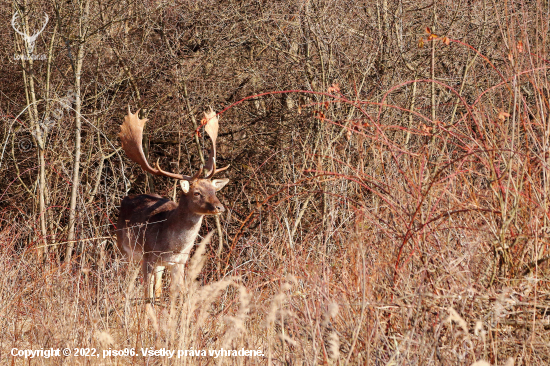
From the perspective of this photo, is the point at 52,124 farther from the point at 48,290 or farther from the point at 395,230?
the point at 395,230

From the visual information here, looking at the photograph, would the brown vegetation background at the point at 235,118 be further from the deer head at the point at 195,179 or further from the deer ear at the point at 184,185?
the deer ear at the point at 184,185

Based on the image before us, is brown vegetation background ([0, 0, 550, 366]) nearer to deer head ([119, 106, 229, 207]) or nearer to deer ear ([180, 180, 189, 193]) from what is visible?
deer head ([119, 106, 229, 207])

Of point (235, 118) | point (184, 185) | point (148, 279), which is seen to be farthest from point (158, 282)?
point (235, 118)

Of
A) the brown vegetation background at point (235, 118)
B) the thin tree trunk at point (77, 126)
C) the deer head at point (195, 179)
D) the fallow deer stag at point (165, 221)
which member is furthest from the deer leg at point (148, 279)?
the thin tree trunk at point (77, 126)

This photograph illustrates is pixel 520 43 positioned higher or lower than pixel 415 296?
higher

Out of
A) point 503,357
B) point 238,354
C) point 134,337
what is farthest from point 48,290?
point 503,357

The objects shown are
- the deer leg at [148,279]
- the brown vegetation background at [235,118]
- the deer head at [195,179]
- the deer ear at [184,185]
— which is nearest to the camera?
the brown vegetation background at [235,118]

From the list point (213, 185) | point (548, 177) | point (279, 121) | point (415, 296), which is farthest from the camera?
point (279, 121)

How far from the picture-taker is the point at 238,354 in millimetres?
3215

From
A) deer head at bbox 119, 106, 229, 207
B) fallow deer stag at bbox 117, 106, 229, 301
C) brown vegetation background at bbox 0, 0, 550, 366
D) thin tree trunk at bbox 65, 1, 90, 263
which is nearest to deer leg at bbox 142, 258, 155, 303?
fallow deer stag at bbox 117, 106, 229, 301

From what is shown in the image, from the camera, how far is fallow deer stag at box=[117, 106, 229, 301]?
226 inches

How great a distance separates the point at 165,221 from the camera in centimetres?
612

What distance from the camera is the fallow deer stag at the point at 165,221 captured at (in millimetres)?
5738

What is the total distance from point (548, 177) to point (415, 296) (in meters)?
0.91
